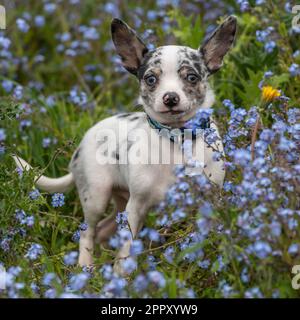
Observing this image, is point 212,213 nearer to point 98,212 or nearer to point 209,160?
point 209,160

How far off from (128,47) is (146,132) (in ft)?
1.76

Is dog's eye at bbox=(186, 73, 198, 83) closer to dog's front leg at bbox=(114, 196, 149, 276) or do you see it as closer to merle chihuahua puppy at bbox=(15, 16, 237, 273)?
merle chihuahua puppy at bbox=(15, 16, 237, 273)

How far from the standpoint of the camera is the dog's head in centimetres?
422

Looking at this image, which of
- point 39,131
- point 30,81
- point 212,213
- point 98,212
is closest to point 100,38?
point 30,81

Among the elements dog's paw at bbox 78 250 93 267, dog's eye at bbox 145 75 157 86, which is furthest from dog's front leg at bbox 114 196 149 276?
dog's eye at bbox 145 75 157 86

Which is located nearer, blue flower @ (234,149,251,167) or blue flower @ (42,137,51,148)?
blue flower @ (234,149,251,167)

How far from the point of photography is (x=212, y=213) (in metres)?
3.30

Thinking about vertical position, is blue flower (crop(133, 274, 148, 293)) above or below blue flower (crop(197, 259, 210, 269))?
above

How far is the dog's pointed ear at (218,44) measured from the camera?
4.51 m

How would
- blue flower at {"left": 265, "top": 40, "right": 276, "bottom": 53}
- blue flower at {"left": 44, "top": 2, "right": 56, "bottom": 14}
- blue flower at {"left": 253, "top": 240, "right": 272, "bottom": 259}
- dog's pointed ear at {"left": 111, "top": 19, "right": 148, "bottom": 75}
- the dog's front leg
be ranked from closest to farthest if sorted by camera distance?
blue flower at {"left": 253, "top": 240, "right": 272, "bottom": 259} → the dog's front leg → dog's pointed ear at {"left": 111, "top": 19, "right": 148, "bottom": 75} → blue flower at {"left": 265, "top": 40, "right": 276, "bottom": 53} → blue flower at {"left": 44, "top": 2, "right": 56, "bottom": 14}

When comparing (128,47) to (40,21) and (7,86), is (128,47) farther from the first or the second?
(40,21)

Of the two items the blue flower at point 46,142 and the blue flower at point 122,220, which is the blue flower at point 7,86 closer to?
the blue flower at point 46,142

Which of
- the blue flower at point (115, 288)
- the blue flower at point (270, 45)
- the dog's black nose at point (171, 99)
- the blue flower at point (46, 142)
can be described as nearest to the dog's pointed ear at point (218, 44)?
the dog's black nose at point (171, 99)

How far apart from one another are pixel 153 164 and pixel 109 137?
57cm
